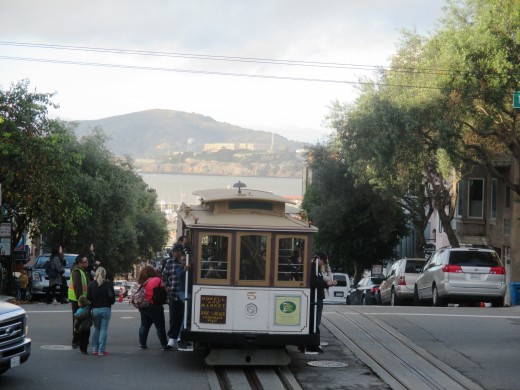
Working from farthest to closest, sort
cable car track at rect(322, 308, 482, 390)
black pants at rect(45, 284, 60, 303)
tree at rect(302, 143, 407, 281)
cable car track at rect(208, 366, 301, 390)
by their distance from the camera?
tree at rect(302, 143, 407, 281)
black pants at rect(45, 284, 60, 303)
cable car track at rect(322, 308, 482, 390)
cable car track at rect(208, 366, 301, 390)

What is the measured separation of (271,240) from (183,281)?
5.37 feet

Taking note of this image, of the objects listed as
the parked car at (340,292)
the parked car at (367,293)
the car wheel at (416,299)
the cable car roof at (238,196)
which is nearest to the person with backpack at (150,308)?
the cable car roof at (238,196)

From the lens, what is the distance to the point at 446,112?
3098 cm

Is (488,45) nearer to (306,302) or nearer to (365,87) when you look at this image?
(365,87)

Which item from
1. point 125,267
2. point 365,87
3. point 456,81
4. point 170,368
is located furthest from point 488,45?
point 125,267

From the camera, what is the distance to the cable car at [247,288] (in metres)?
13.7

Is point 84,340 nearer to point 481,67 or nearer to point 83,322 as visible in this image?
point 83,322

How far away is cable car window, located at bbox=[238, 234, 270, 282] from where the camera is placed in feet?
45.1

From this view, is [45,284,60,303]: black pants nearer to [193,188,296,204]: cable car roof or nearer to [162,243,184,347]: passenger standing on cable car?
[162,243,184,347]: passenger standing on cable car

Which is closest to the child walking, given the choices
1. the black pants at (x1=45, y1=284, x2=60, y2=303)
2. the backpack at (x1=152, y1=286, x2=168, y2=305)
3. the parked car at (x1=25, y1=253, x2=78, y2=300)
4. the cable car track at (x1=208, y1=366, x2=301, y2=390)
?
the backpack at (x1=152, y1=286, x2=168, y2=305)

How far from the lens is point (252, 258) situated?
45.2 feet

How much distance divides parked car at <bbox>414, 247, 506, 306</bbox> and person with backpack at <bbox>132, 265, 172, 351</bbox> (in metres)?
11.4

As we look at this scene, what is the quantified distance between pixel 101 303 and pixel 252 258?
3067 mm

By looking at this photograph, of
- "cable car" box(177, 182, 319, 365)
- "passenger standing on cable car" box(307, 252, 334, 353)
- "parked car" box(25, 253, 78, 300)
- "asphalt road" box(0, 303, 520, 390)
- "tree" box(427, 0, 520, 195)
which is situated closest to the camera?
"asphalt road" box(0, 303, 520, 390)
